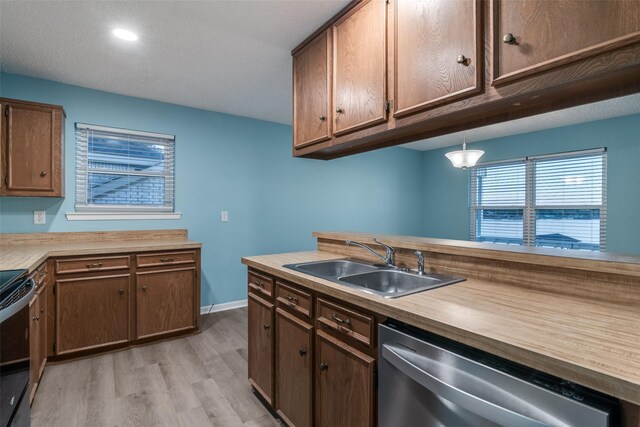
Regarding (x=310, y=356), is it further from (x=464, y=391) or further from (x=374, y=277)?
(x=464, y=391)

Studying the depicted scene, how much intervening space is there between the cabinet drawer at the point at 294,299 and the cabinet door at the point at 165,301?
1625mm

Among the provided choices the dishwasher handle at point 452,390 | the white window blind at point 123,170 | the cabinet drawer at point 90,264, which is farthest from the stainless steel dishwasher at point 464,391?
the white window blind at point 123,170

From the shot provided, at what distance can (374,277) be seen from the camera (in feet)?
5.90

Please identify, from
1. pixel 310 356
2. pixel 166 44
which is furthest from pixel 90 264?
pixel 310 356

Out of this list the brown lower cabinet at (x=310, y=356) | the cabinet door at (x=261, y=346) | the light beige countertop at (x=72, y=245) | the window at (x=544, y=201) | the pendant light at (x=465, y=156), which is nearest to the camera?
the brown lower cabinet at (x=310, y=356)

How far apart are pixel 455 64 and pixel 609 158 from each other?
12.8ft

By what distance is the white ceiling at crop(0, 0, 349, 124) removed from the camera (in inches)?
74.0

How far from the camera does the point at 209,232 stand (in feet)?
12.4

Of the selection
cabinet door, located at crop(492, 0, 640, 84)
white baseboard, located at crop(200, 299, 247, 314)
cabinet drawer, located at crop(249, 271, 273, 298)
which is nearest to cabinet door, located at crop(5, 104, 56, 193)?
white baseboard, located at crop(200, 299, 247, 314)

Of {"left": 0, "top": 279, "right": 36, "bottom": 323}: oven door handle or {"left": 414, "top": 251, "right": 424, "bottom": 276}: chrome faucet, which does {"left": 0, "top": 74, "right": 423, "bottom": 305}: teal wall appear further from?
{"left": 414, "top": 251, "right": 424, "bottom": 276}: chrome faucet

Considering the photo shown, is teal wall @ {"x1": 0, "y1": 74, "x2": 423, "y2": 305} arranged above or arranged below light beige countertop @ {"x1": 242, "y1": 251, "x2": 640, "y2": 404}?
above

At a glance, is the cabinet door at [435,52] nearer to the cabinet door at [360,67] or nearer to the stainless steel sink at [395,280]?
the cabinet door at [360,67]

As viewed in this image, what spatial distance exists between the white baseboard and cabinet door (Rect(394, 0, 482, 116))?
3.20m

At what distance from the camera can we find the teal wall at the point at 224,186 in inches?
118
